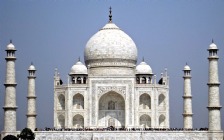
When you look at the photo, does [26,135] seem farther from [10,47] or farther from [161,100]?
[161,100]

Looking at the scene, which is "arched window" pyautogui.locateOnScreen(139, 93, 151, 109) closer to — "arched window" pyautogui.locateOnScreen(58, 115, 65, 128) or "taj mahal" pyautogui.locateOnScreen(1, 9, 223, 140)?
"taj mahal" pyautogui.locateOnScreen(1, 9, 223, 140)

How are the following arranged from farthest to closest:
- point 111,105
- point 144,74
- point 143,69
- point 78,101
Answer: point 143,69
point 144,74
point 111,105
point 78,101


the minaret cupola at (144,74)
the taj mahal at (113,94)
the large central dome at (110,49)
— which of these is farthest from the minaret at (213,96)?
the large central dome at (110,49)

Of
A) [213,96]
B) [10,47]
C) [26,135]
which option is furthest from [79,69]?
[26,135]

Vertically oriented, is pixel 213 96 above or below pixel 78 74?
below

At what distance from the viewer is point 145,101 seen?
54.0m

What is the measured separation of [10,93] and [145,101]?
1018 cm

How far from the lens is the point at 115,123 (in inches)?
2119

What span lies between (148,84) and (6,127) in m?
10.8

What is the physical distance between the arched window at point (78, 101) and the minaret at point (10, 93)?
225 inches

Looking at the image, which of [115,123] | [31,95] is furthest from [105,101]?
[31,95]

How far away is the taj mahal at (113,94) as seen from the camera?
49.5 meters

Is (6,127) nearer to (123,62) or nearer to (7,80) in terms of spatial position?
(7,80)

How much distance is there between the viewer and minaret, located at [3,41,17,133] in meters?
48.9
